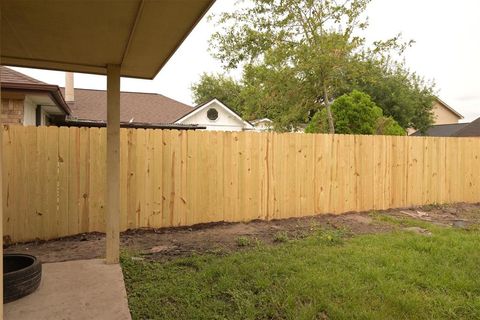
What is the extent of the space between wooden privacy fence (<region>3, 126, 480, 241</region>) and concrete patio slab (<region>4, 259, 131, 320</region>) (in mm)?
1461

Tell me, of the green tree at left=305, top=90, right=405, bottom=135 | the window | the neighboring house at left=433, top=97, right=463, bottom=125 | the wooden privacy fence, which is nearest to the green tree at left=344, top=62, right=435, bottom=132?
the window

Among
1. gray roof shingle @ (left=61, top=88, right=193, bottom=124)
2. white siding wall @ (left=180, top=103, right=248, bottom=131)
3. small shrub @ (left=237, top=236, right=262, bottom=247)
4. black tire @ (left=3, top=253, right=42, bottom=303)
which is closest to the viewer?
black tire @ (left=3, top=253, right=42, bottom=303)

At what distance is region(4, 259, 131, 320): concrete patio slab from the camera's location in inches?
111

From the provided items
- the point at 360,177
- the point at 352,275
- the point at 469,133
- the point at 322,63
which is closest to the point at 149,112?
the point at 322,63

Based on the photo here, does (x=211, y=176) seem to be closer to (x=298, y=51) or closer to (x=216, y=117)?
(x=298, y=51)

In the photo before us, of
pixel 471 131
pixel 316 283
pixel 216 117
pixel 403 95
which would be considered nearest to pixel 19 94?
pixel 316 283

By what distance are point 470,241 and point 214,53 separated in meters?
9.29

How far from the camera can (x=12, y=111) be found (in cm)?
688

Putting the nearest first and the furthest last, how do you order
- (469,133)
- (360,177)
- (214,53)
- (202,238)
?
(202,238)
(360,177)
(214,53)
(469,133)

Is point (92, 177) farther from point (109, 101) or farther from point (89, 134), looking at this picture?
point (109, 101)

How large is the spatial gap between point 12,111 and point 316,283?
6.19m

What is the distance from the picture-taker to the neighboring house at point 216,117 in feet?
63.1

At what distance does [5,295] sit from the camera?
3.00m

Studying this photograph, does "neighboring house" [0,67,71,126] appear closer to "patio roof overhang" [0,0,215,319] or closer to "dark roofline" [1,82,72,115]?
"dark roofline" [1,82,72,115]
